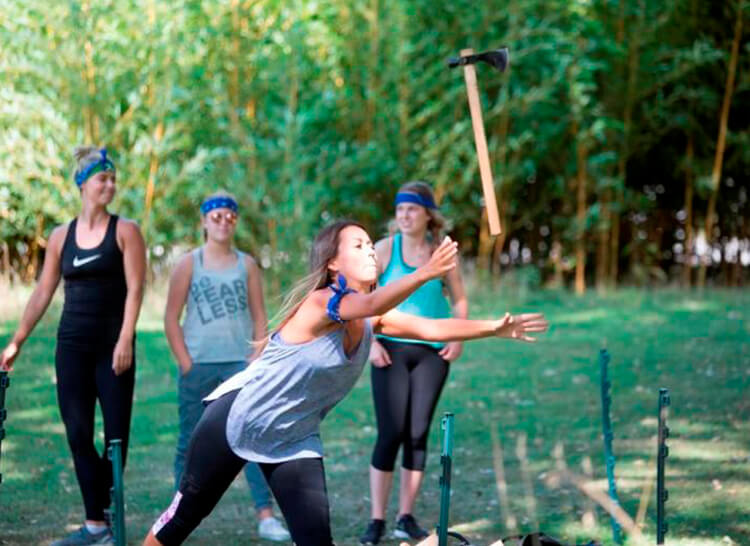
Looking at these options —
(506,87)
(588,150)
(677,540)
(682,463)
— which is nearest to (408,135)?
(506,87)

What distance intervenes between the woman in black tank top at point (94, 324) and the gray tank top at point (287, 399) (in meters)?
1.38

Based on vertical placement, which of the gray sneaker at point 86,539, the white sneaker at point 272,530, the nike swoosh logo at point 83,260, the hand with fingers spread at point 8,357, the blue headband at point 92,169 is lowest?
the white sneaker at point 272,530

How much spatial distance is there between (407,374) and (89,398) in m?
1.29

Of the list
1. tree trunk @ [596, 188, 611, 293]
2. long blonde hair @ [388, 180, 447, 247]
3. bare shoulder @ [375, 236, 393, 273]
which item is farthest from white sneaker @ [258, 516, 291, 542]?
tree trunk @ [596, 188, 611, 293]

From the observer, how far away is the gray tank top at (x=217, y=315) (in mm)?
4965

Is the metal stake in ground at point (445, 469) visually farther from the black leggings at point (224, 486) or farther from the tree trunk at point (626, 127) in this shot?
the tree trunk at point (626, 127)

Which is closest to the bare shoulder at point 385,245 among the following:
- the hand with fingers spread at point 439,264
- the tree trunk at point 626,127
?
the hand with fingers spread at point 439,264

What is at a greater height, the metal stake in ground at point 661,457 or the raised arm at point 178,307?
the raised arm at point 178,307

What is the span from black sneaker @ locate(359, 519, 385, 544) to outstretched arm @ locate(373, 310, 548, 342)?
152 cm

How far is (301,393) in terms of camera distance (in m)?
Result: 3.40

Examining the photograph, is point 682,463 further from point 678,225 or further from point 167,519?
point 678,225

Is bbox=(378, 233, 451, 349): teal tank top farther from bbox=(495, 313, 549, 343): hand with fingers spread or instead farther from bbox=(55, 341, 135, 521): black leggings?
bbox=(495, 313, 549, 343): hand with fingers spread

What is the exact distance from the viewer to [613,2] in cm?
1338

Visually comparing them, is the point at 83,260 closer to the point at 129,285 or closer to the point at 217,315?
the point at 129,285
